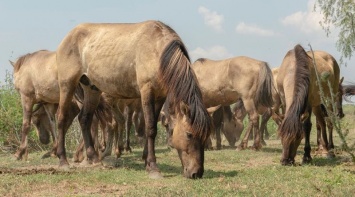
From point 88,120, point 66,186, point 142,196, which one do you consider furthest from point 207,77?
point 142,196

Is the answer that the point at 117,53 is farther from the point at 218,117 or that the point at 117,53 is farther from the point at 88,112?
the point at 218,117

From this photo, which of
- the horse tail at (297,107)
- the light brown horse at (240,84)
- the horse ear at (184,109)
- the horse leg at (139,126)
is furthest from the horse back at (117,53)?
the horse leg at (139,126)

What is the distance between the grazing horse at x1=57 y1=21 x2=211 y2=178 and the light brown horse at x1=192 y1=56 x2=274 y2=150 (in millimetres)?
4967

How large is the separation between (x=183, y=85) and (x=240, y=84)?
643 centimetres

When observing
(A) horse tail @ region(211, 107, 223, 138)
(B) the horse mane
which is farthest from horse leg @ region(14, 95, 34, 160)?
(A) horse tail @ region(211, 107, 223, 138)

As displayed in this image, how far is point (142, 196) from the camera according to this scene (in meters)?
5.61

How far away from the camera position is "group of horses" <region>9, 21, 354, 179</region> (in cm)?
712

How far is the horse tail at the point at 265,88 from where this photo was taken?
12.9m

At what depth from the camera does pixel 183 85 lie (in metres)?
7.17

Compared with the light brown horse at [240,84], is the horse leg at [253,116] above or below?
below

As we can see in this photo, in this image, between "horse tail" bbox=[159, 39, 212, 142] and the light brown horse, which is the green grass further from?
the light brown horse

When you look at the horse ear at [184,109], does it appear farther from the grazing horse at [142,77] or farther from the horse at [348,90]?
the horse at [348,90]

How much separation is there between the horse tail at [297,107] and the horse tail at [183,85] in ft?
6.47

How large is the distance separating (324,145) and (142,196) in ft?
21.4
